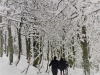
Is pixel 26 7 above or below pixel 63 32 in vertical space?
above

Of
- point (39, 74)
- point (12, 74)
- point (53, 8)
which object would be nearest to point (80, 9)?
point (53, 8)

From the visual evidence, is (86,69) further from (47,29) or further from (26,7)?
(26,7)

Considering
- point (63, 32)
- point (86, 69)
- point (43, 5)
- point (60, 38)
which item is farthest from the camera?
point (60, 38)

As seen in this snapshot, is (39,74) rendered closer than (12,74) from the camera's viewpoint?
No

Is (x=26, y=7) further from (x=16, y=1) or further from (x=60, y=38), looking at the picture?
(x=60, y=38)

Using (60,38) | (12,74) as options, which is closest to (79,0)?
(12,74)

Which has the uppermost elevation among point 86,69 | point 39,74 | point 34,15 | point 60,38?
point 34,15

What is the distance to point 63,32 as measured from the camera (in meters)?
21.8

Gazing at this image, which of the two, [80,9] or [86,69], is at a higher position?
[80,9]

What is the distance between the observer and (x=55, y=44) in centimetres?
2780

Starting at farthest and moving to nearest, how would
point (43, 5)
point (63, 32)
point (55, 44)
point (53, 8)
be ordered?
point (55, 44)
point (63, 32)
point (43, 5)
point (53, 8)

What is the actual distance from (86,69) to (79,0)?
15.6 feet

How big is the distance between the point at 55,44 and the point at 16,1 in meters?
14.5

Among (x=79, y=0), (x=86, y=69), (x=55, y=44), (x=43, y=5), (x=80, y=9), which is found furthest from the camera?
(x=55, y=44)
